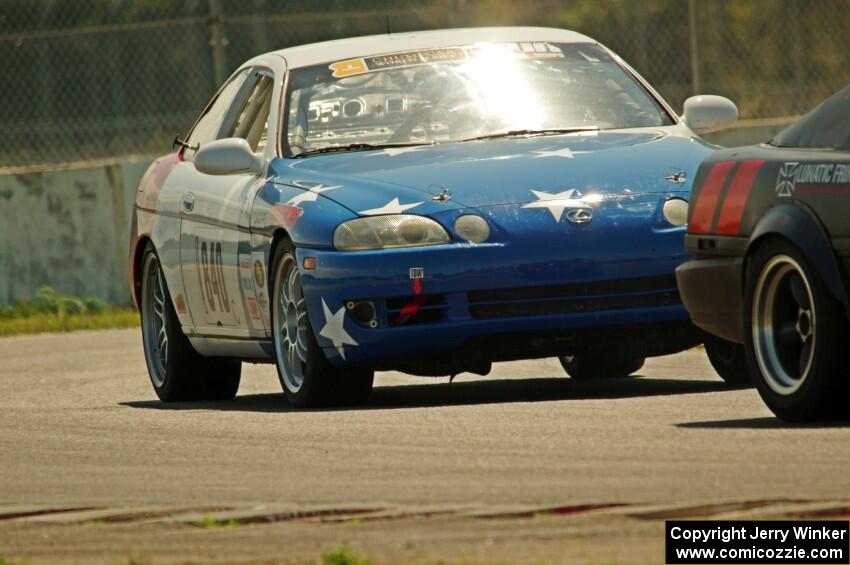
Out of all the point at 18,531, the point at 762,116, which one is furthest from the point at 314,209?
the point at 762,116

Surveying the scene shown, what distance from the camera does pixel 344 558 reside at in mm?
5098

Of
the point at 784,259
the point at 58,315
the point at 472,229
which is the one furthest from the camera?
the point at 58,315

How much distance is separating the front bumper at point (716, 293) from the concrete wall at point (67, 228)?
1003 cm

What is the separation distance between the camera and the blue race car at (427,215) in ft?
28.6

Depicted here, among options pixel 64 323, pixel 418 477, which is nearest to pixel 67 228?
pixel 64 323

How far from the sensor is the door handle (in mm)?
10547

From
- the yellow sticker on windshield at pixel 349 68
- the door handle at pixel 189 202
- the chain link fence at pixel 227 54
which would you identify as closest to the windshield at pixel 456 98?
the yellow sticker on windshield at pixel 349 68

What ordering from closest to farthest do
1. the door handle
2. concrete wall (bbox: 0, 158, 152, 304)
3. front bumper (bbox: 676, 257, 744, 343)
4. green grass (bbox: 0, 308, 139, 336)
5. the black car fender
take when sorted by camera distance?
the black car fender
front bumper (bbox: 676, 257, 744, 343)
the door handle
green grass (bbox: 0, 308, 139, 336)
concrete wall (bbox: 0, 158, 152, 304)

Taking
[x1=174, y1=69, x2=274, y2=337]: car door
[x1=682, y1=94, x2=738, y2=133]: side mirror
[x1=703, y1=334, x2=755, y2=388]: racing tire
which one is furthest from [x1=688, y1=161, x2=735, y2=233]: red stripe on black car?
[x1=174, y1=69, x2=274, y2=337]: car door

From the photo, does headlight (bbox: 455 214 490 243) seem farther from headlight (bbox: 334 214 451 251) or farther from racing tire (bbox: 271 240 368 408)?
racing tire (bbox: 271 240 368 408)

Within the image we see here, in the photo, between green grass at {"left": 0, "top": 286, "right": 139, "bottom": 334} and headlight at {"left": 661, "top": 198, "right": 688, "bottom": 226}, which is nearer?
headlight at {"left": 661, "top": 198, "right": 688, "bottom": 226}

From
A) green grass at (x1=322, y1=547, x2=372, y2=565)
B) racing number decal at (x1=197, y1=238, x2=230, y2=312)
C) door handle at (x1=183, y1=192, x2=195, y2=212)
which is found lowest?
racing number decal at (x1=197, y1=238, x2=230, y2=312)

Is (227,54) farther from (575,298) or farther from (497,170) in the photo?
(575,298)

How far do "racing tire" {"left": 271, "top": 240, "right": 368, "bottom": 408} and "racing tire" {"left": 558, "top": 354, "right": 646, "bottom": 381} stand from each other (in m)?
1.79
